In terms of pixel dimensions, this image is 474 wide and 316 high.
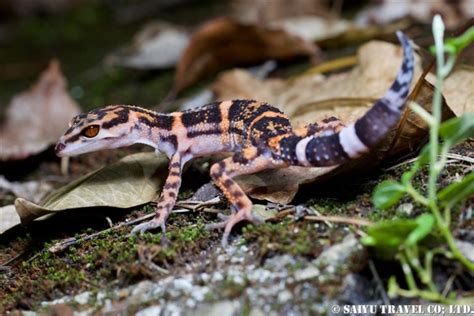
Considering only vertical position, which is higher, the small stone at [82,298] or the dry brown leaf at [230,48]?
the dry brown leaf at [230,48]

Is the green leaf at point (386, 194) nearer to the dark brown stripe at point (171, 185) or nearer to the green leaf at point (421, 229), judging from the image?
the green leaf at point (421, 229)

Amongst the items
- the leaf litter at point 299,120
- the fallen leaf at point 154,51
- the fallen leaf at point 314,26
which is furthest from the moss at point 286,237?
the fallen leaf at point 154,51

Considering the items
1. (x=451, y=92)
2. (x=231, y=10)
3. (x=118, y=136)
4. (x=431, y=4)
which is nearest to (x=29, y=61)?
(x=231, y=10)

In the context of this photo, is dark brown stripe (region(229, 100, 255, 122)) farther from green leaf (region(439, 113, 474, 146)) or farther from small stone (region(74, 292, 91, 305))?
green leaf (region(439, 113, 474, 146))

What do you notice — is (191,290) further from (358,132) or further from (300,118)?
(300,118)

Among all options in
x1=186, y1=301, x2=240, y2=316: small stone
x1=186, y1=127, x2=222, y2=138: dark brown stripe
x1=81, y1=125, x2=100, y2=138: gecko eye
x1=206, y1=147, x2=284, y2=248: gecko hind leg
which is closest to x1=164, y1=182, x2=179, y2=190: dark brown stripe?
x1=206, y1=147, x2=284, y2=248: gecko hind leg

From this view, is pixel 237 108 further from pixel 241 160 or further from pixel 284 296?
pixel 284 296
